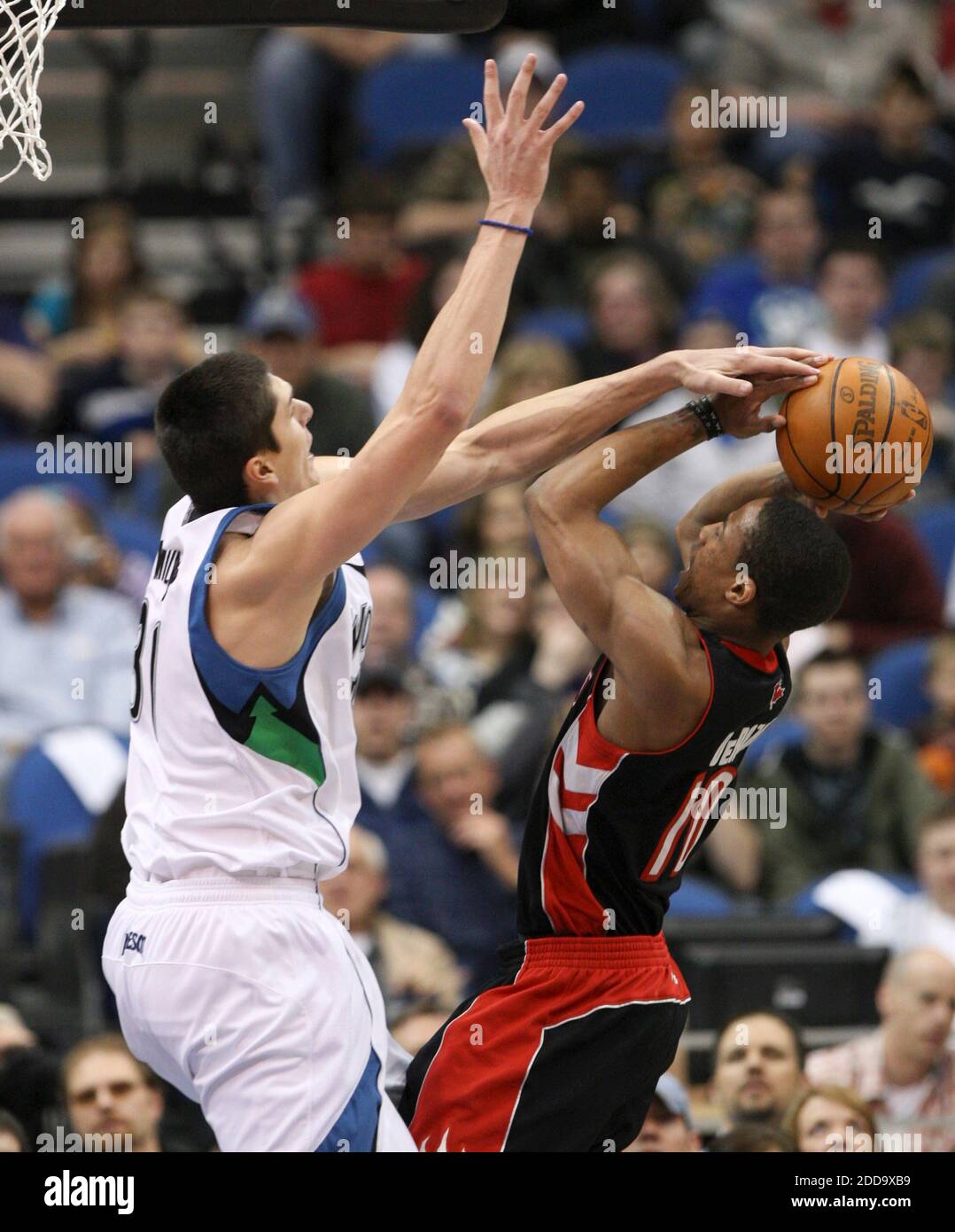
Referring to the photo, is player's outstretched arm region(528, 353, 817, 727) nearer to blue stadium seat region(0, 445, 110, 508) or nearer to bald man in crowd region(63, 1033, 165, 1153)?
bald man in crowd region(63, 1033, 165, 1153)

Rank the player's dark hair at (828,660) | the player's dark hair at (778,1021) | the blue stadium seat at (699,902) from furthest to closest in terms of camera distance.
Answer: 1. the player's dark hair at (828,660)
2. the blue stadium seat at (699,902)
3. the player's dark hair at (778,1021)

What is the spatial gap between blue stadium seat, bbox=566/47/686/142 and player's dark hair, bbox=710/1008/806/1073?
23.8 feet

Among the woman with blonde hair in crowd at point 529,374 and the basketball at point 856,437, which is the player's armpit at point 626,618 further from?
the woman with blonde hair in crowd at point 529,374

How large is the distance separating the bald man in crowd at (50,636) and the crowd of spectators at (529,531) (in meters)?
0.01

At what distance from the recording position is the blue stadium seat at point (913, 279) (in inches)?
438

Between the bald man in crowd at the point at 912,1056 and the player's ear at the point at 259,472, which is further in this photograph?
the bald man in crowd at the point at 912,1056

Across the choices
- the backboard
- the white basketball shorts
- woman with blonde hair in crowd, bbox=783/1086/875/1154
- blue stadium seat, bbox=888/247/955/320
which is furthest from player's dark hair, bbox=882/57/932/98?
the white basketball shorts

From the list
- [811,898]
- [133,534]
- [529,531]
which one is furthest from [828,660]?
[133,534]

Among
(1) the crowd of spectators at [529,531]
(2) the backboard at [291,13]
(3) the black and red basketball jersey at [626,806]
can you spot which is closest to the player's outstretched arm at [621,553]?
(3) the black and red basketball jersey at [626,806]

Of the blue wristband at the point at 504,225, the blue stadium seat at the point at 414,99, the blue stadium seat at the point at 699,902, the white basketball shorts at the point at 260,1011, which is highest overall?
the blue stadium seat at the point at 414,99

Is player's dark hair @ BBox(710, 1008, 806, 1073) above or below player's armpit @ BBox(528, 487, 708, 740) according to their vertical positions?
below

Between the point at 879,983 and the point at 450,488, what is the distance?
2792 mm

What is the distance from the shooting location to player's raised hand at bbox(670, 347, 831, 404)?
4.52 m

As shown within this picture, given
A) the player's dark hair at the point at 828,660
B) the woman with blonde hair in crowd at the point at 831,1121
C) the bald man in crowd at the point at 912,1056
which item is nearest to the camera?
the woman with blonde hair in crowd at the point at 831,1121
